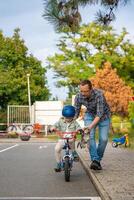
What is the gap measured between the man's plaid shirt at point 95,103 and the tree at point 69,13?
1949mm

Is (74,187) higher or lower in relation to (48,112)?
lower

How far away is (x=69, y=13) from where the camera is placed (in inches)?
399

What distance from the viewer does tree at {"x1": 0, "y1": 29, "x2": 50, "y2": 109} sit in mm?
64125

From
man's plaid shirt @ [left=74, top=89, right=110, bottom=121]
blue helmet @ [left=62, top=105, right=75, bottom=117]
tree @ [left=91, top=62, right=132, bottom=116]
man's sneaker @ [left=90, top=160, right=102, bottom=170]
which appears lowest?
man's sneaker @ [left=90, top=160, right=102, bottom=170]

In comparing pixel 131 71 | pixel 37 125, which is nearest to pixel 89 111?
pixel 37 125

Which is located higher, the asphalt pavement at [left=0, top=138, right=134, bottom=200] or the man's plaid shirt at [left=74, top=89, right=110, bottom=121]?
the man's plaid shirt at [left=74, top=89, right=110, bottom=121]

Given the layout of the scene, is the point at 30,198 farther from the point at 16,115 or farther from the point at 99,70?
the point at 99,70

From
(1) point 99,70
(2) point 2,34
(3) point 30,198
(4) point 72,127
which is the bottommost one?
(3) point 30,198

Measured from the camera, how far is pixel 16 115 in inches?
2152

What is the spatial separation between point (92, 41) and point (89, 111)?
49.6m

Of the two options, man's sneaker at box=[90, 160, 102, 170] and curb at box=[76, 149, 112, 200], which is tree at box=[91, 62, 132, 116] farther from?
man's sneaker at box=[90, 160, 102, 170]

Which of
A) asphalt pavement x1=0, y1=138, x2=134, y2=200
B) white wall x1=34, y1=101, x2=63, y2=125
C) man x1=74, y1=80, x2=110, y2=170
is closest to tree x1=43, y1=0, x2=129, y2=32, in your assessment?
man x1=74, y1=80, x2=110, y2=170

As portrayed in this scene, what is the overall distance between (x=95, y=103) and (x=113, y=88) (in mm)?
48528

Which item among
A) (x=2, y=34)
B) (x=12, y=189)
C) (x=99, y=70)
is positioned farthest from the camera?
(x=2, y=34)
